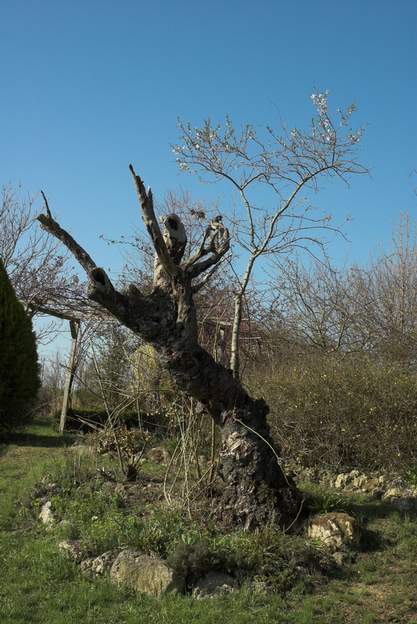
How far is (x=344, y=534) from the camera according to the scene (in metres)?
5.59

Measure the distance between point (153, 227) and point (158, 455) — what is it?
392 centimetres

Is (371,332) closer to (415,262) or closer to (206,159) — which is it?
(415,262)

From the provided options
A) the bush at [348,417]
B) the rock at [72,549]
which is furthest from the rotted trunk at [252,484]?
the bush at [348,417]

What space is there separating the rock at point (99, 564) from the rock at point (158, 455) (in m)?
3.06

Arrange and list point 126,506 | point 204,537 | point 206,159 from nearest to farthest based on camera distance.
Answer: point 204,537 < point 126,506 < point 206,159

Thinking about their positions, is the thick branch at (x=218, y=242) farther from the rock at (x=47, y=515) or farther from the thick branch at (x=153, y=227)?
the rock at (x=47, y=515)

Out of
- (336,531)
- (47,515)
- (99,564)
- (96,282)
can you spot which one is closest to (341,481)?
(336,531)

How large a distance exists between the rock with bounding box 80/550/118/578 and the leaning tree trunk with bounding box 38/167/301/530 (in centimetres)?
106

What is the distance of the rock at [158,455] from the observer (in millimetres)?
8430

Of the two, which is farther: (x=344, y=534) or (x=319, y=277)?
(x=319, y=277)

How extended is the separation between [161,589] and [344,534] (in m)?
1.67

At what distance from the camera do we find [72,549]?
17.9 feet

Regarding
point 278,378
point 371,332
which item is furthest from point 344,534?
point 371,332

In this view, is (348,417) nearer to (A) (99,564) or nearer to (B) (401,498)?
(B) (401,498)
